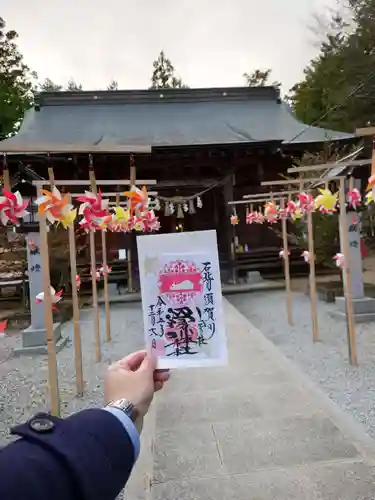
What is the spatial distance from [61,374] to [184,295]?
465cm

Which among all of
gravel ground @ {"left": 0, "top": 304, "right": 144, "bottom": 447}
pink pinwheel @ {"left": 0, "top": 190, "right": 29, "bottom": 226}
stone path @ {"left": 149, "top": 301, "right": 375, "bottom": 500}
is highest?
pink pinwheel @ {"left": 0, "top": 190, "right": 29, "bottom": 226}

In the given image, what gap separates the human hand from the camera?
88cm

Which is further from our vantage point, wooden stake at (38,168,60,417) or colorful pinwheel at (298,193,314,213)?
colorful pinwheel at (298,193,314,213)

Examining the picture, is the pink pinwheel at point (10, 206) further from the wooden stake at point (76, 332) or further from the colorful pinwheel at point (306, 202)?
the colorful pinwheel at point (306, 202)

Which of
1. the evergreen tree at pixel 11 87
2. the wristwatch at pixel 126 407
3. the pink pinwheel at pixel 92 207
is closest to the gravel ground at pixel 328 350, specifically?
the pink pinwheel at pixel 92 207

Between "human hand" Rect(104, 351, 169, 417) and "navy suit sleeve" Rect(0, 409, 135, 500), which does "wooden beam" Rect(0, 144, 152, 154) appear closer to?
"human hand" Rect(104, 351, 169, 417)

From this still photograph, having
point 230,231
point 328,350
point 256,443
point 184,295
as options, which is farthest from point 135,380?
point 230,231

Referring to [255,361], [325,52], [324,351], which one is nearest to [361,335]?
[324,351]

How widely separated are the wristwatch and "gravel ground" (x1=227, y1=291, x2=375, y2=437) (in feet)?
9.80

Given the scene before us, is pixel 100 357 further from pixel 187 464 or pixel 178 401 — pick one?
pixel 187 464

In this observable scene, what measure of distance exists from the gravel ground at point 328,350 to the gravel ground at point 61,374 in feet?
7.36

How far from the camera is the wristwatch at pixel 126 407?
31.2 inches

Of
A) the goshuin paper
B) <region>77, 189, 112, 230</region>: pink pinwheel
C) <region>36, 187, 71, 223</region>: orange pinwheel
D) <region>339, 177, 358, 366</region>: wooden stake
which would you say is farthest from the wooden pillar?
the goshuin paper

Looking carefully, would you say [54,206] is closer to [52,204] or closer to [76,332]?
[52,204]
